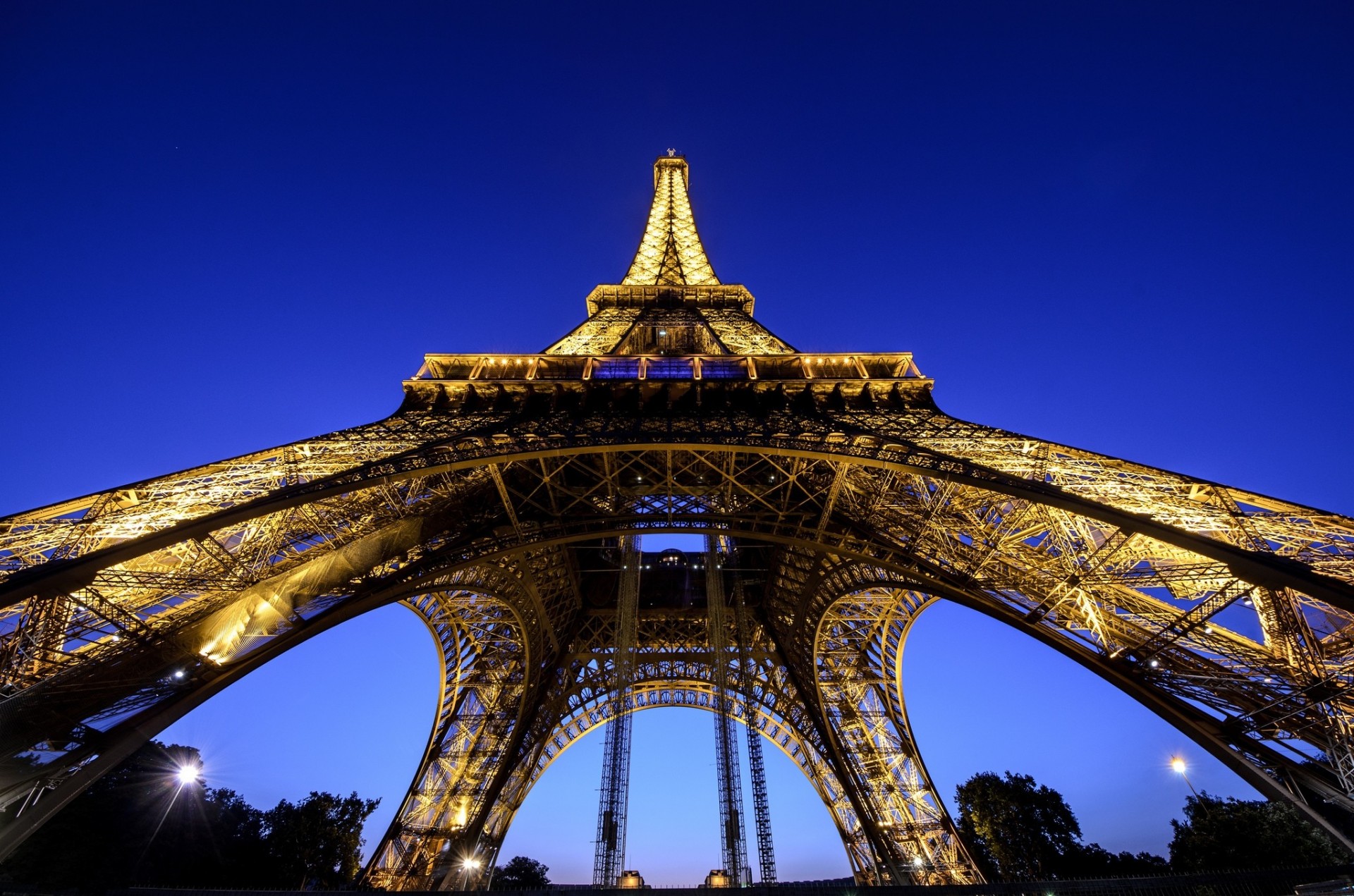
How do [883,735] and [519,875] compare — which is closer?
[883,735]

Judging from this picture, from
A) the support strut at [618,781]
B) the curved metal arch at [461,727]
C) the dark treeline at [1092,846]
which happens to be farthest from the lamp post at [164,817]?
the dark treeline at [1092,846]

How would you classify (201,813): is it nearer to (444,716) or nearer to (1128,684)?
(444,716)

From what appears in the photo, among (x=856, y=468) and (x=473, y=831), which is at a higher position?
(x=856, y=468)

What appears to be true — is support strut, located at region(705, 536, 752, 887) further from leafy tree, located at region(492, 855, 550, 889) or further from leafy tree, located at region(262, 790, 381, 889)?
leafy tree, located at region(492, 855, 550, 889)

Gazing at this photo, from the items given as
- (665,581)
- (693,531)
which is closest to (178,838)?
(665,581)

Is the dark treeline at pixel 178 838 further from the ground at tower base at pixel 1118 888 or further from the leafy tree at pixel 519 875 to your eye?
the leafy tree at pixel 519 875

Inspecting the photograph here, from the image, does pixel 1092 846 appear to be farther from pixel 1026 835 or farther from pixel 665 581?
pixel 665 581

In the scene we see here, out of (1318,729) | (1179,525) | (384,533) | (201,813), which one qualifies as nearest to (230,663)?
(384,533)
